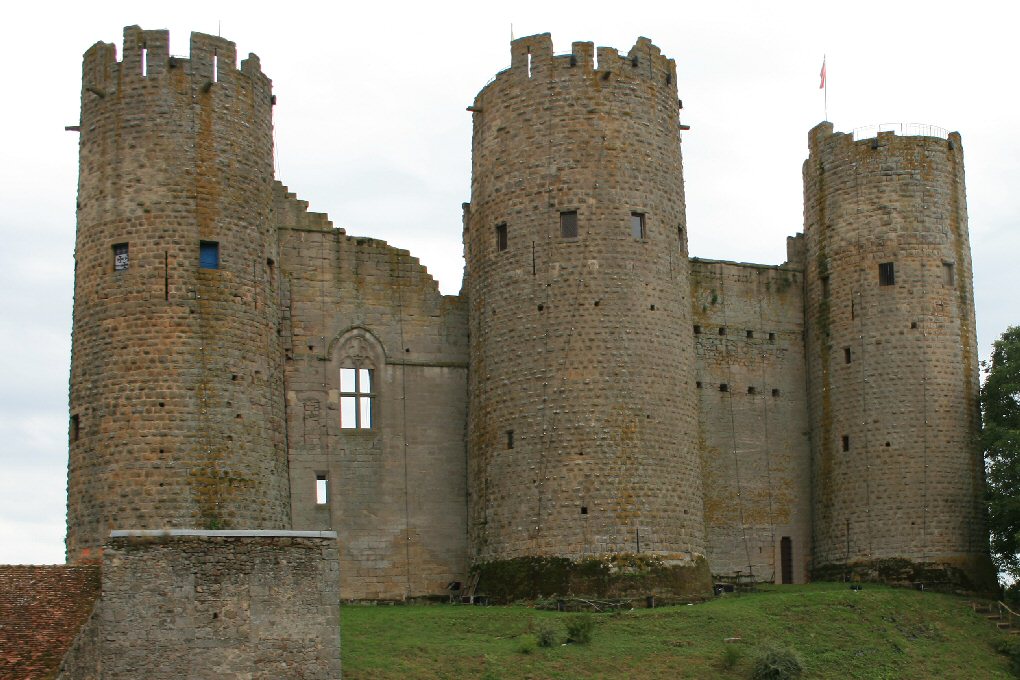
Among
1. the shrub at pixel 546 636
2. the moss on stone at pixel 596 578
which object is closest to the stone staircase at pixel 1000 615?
the moss on stone at pixel 596 578

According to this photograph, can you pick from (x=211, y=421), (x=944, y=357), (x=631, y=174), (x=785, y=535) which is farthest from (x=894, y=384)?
(x=211, y=421)

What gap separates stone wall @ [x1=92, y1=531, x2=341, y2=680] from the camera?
30406 millimetres

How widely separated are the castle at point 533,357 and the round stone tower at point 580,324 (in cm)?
7

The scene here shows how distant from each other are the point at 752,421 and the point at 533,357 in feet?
27.3

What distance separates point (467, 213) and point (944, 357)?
13.2 meters

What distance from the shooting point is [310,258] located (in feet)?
135

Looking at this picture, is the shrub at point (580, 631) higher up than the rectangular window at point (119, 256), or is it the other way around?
the rectangular window at point (119, 256)

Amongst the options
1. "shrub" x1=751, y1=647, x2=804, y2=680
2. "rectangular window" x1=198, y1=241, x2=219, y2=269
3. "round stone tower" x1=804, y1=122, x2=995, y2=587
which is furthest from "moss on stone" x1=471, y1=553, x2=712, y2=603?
"rectangular window" x1=198, y1=241, x2=219, y2=269

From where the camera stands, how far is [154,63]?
126ft

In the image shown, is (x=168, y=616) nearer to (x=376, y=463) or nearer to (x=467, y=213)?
(x=376, y=463)

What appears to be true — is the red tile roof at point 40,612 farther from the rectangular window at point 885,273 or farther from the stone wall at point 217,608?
the rectangular window at point 885,273

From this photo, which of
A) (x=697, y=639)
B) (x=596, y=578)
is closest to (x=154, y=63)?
(x=596, y=578)

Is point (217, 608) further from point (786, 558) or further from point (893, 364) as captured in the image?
point (893, 364)

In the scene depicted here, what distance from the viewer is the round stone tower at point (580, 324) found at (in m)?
38.8
